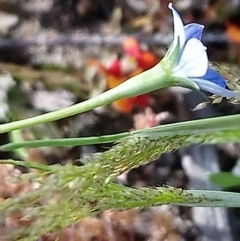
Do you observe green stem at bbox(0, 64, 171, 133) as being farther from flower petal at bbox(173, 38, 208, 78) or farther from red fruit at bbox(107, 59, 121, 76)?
red fruit at bbox(107, 59, 121, 76)

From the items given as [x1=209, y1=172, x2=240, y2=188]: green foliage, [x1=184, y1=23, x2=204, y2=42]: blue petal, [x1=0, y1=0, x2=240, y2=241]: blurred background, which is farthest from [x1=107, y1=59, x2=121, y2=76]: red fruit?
[x1=184, y1=23, x2=204, y2=42]: blue petal

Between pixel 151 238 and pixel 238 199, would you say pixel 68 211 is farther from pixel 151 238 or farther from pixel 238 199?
pixel 151 238

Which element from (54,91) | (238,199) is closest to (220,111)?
(54,91)

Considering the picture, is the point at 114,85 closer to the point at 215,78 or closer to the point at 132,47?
the point at 132,47

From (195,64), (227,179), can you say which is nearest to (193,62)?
(195,64)

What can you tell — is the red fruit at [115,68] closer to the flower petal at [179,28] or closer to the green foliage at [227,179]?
the green foliage at [227,179]

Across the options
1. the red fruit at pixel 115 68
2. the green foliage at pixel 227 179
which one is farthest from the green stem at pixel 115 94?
the red fruit at pixel 115 68
